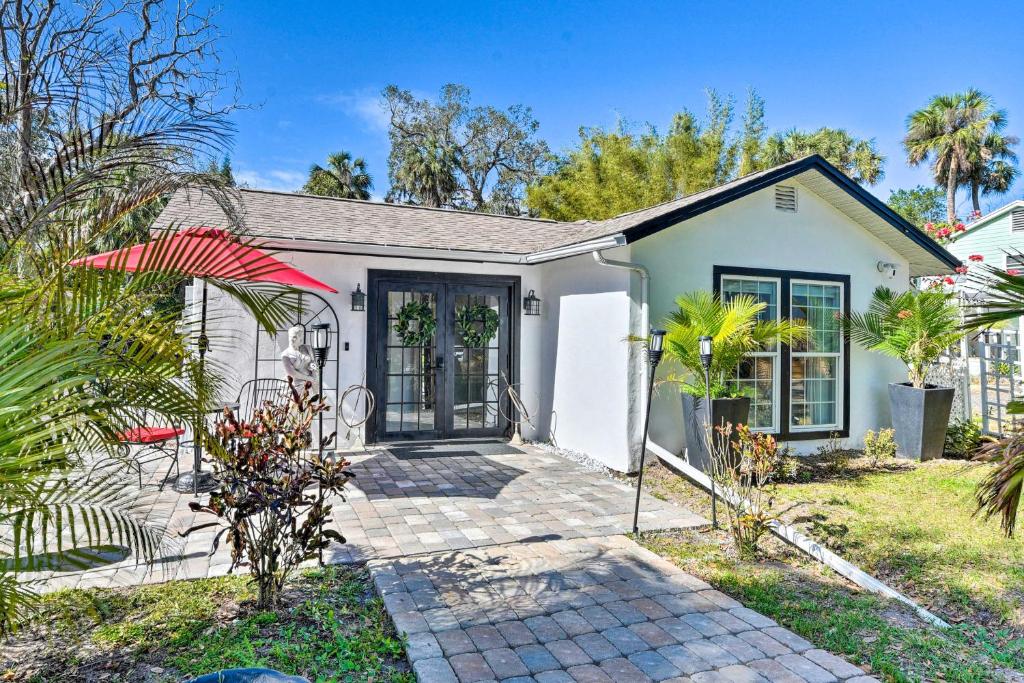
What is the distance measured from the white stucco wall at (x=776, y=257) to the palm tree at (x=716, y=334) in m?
0.57

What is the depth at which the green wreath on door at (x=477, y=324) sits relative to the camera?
9.12m

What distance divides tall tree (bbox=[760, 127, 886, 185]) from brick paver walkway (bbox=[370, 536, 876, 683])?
29.2 m

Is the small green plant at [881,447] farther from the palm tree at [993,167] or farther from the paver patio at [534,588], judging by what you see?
the palm tree at [993,167]

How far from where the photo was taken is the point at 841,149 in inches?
1176

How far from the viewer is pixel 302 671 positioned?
296 cm

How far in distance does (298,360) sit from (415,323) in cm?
182

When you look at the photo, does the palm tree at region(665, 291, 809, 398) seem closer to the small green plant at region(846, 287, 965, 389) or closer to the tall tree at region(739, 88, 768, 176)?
the small green plant at region(846, 287, 965, 389)

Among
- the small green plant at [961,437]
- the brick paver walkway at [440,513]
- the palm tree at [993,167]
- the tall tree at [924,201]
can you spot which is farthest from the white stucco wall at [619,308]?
the tall tree at [924,201]

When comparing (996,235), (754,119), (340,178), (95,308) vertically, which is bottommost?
(95,308)

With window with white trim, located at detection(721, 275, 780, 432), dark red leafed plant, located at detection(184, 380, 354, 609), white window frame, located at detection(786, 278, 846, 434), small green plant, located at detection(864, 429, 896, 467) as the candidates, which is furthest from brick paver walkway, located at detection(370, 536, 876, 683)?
small green plant, located at detection(864, 429, 896, 467)

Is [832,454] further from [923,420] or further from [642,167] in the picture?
[642,167]

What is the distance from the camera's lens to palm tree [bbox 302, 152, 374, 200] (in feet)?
87.6

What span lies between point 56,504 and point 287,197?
339 inches

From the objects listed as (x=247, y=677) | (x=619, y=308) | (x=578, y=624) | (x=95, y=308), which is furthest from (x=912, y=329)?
(x=95, y=308)
